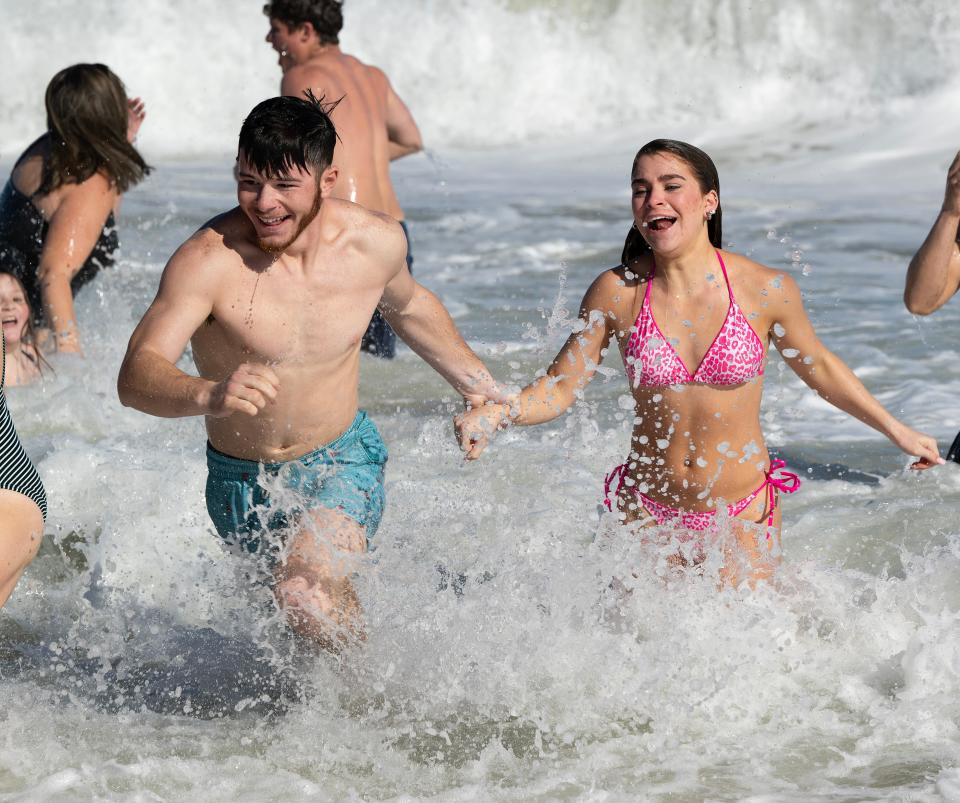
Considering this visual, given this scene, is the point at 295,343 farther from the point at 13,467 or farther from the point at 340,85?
the point at 340,85

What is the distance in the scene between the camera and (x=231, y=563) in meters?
4.48

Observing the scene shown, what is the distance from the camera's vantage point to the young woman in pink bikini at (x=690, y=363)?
4223 millimetres

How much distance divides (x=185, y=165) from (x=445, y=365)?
12.8m

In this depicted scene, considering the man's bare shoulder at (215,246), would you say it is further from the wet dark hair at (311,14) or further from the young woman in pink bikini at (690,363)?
the wet dark hair at (311,14)

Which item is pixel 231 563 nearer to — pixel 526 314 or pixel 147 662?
pixel 147 662

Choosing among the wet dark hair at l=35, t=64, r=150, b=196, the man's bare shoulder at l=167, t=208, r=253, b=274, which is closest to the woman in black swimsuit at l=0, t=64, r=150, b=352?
the wet dark hair at l=35, t=64, r=150, b=196

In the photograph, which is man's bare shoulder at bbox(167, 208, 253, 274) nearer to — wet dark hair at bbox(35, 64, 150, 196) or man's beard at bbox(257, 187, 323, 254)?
man's beard at bbox(257, 187, 323, 254)

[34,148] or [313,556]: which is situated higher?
[34,148]

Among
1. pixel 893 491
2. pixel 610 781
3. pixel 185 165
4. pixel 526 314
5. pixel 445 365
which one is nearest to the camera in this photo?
pixel 610 781

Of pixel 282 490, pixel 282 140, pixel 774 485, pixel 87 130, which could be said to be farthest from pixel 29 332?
pixel 774 485

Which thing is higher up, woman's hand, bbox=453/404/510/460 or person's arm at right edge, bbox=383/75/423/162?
person's arm at right edge, bbox=383/75/423/162

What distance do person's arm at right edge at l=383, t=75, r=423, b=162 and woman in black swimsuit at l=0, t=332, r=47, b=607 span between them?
13.6 feet

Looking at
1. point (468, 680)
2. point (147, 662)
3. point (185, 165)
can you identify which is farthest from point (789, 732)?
point (185, 165)

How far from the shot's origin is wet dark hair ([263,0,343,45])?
6.78m
